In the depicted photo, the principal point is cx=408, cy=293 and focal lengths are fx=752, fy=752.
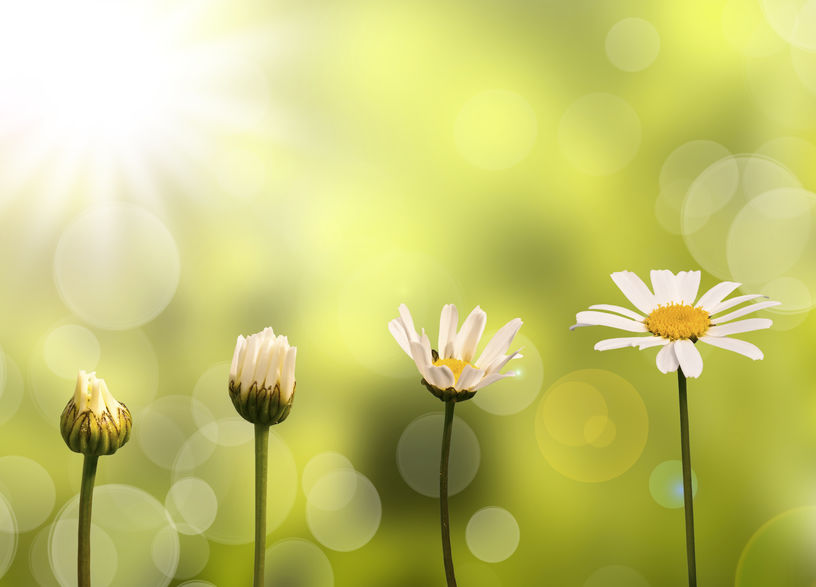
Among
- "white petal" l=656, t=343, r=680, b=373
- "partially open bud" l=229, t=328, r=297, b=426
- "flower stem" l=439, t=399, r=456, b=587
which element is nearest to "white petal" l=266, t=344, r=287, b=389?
"partially open bud" l=229, t=328, r=297, b=426

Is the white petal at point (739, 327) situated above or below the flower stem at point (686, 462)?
above

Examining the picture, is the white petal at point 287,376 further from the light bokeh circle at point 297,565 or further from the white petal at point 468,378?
the light bokeh circle at point 297,565

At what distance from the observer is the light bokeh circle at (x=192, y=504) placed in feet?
2.29

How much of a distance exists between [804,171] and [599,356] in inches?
11.0

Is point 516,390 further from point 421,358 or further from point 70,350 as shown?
point 70,350

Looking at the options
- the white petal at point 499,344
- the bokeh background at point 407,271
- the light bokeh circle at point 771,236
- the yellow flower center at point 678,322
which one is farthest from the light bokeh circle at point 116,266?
the light bokeh circle at point 771,236

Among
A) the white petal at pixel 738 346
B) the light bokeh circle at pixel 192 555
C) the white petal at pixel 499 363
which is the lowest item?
the light bokeh circle at pixel 192 555

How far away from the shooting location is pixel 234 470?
71 cm

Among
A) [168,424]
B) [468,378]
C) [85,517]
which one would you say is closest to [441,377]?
[468,378]

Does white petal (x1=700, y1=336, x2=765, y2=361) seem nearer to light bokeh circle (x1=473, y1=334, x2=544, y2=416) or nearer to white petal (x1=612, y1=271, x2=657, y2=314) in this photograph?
white petal (x1=612, y1=271, x2=657, y2=314)

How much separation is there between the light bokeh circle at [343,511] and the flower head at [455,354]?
0.76 feet

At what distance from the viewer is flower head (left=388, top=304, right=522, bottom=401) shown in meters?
0.47

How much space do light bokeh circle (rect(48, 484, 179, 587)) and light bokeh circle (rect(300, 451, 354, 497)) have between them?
0.42 feet

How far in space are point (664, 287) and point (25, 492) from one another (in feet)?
1.88
